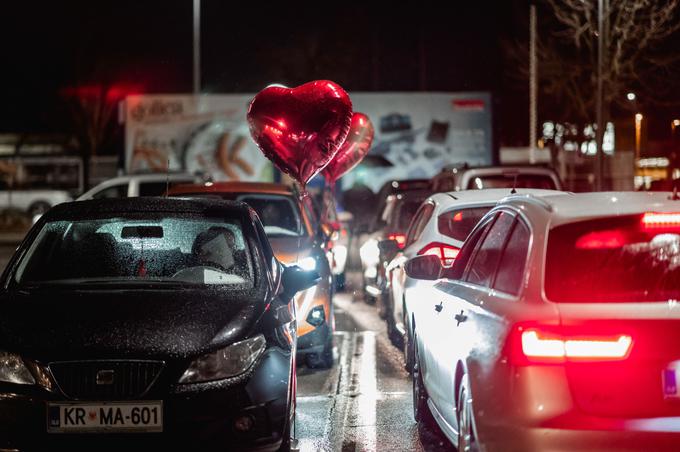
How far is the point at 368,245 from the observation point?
1684 centimetres

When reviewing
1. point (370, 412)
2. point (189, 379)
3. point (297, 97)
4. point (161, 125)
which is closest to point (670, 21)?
point (161, 125)

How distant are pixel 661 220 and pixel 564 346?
76 cm

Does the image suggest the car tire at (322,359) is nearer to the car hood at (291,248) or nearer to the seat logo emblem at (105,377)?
the car hood at (291,248)

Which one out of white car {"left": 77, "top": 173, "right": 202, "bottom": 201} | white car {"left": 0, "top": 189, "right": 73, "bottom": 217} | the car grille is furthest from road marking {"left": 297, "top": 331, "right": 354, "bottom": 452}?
white car {"left": 0, "top": 189, "right": 73, "bottom": 217}

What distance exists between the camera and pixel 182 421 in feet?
18.1

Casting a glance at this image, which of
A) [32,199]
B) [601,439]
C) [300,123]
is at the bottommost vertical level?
[32,199]

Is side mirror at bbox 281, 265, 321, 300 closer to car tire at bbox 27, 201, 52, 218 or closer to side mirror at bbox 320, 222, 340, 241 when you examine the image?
side mirror at bbox 320, 222, 340, 241

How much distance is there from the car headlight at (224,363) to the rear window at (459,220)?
4773 mm

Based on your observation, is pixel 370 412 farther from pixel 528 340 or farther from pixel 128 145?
pixel 128 145

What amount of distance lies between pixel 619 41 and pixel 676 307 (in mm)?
27196

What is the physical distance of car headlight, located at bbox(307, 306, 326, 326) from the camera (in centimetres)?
1048

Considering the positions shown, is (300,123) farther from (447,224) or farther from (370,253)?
(447,224)

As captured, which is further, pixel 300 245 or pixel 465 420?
pixel 300 245

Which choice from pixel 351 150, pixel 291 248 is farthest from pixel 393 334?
pixel 351 150
